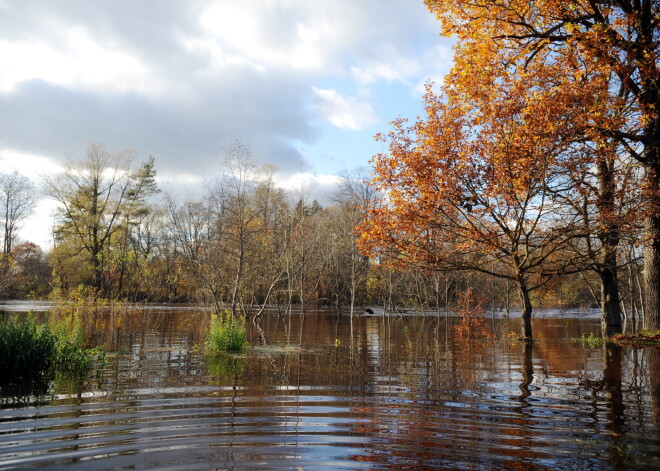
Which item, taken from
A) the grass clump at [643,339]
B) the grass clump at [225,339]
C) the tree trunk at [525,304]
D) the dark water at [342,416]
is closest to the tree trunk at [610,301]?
the grass clump at [643,339]

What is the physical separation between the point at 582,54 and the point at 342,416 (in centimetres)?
1217

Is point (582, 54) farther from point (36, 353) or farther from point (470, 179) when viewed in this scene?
point (36, 353)

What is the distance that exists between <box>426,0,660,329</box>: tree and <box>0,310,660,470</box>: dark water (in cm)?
605

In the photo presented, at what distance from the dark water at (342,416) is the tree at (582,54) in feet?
19.8

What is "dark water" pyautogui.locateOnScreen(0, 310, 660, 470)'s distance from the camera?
468 centimetres

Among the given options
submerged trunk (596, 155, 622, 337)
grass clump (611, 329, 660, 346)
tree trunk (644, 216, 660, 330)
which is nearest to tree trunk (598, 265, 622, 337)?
submerged trunk (596, 155, 622, 337)

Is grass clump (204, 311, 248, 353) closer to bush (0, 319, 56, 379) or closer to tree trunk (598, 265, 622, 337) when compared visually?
bush (0, 319, 56, 379)

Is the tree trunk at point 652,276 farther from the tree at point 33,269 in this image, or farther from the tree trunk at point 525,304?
the tree at point 33,269

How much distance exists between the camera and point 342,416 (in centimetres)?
632

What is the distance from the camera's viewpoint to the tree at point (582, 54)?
12273 millimetres

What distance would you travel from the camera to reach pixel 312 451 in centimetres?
491

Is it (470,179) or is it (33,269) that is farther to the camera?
(33,269)

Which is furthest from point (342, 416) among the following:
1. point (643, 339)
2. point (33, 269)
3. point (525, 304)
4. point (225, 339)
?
point (33, 269)

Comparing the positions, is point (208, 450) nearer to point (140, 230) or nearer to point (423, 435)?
point (423, 435)
